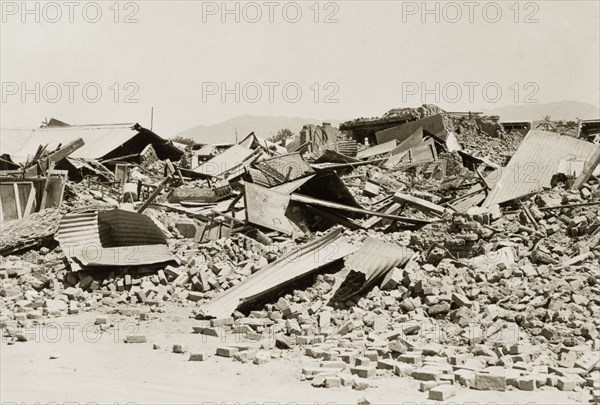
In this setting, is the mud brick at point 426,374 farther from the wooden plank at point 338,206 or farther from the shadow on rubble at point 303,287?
the wooden plank at point 338,206

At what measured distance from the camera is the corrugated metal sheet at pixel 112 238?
427 inches

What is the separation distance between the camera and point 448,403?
587 cm

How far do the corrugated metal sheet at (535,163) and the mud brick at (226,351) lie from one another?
6.30 m

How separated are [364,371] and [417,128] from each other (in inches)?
599

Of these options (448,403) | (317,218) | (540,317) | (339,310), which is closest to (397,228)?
(317,218)

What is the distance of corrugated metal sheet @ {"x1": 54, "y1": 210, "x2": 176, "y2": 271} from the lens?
10.8 metres

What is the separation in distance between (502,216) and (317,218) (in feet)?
10.3

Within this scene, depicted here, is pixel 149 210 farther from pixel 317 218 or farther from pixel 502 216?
pixel 502 216

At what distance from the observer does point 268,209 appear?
12.1 meters

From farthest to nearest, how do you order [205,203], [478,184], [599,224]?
[205,203] → [478,184] → [599,224]

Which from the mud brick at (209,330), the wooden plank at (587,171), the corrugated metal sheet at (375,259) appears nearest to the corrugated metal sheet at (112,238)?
the mud brick at (209,330)

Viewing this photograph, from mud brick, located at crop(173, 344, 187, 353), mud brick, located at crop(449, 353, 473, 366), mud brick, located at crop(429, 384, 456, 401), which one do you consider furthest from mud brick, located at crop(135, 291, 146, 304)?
mud brick, located at crop(429, 384, 456, 401)

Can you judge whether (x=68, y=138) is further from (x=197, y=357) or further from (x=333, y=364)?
(x=333, y=364)

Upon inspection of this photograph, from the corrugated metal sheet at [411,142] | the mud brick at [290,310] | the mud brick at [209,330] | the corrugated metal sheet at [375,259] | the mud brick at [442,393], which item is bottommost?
the mud brick at [442,393]
